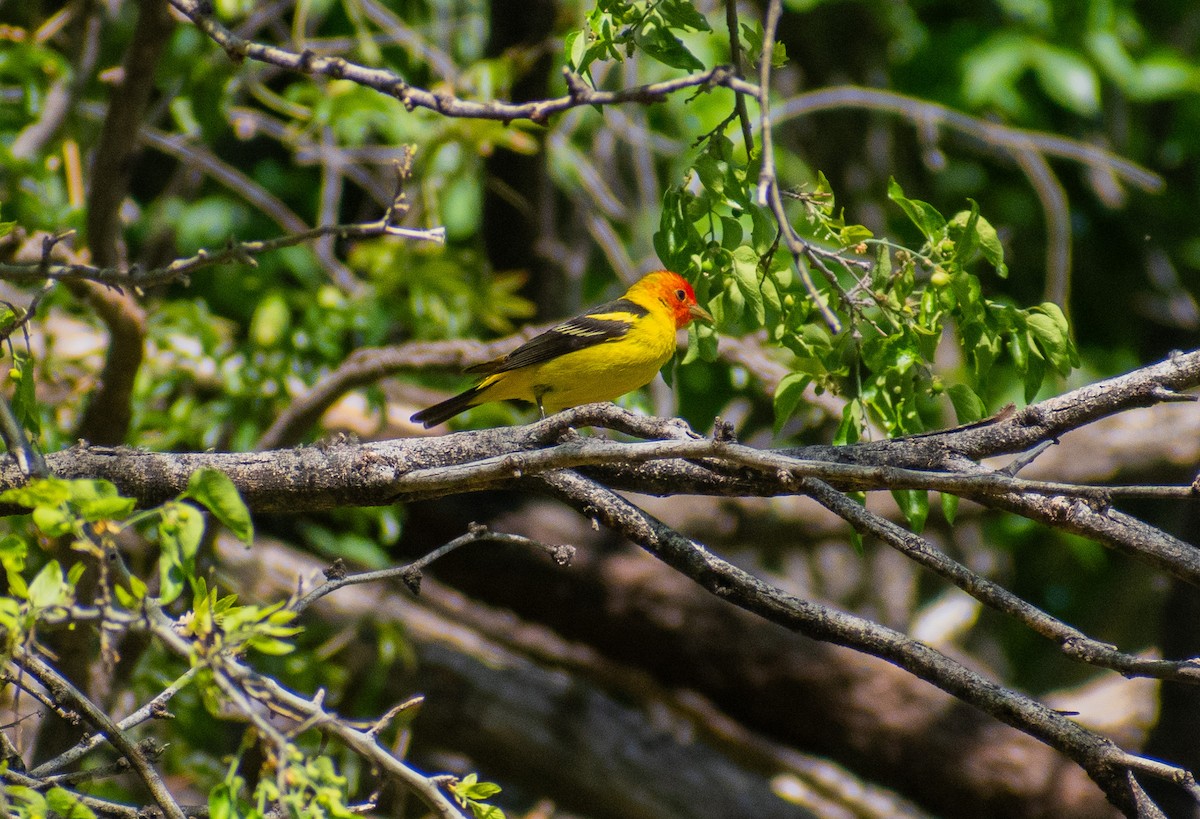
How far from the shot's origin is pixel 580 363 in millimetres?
4566

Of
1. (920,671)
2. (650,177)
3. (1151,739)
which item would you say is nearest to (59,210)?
(650,177)

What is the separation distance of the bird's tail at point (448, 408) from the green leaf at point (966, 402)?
90.7 inches

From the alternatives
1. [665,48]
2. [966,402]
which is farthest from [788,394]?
[665,48]

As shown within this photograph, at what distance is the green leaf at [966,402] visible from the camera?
9.08 ft

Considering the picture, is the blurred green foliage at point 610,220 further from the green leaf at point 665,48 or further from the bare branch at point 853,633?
the bare branch at point 853,633

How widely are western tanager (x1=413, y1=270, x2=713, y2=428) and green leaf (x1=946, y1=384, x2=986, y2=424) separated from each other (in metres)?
1.69

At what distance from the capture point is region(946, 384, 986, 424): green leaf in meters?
2.77

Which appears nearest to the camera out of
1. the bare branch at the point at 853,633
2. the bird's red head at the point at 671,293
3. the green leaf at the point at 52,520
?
the green leaf at the point at 52,520

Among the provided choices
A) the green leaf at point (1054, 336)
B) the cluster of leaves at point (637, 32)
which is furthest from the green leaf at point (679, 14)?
the green leaf at point (1054, 336)

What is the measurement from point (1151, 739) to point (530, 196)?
13.6ft

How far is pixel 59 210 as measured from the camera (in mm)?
4629

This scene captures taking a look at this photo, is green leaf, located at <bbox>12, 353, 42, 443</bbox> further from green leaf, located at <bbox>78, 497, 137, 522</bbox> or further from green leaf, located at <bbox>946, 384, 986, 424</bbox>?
green leaf, located at <bbox>946, 384, 986, 424</bbox>

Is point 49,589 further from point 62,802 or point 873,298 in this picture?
point 873,298

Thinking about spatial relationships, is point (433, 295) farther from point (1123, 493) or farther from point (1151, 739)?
point (1151, 739)
